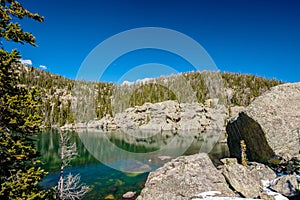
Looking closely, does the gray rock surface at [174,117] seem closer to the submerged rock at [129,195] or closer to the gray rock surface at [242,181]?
the submerged rock at [129,195]

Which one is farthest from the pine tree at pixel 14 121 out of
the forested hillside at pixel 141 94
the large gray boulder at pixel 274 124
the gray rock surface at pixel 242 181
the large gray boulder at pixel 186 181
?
the forested hillside at pixel 141 94

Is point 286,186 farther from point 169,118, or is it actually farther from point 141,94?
point 141,94

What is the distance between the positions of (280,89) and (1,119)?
76.9ft

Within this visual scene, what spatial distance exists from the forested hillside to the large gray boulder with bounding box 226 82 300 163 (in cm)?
13451

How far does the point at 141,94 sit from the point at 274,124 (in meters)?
154

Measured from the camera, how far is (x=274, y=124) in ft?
64.7

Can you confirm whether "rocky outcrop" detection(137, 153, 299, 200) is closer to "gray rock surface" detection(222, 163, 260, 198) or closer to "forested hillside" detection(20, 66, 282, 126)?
"gray rock surface" detection(222, 163, 260, 198)

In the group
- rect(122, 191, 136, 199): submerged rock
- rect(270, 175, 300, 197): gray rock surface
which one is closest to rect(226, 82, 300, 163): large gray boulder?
rect(270, 175, 300, 197): gray rock surface

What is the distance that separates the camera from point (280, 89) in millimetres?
21703

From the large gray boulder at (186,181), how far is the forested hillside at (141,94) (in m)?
135

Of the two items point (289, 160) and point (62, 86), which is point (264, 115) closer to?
Answer: point (289, 160)

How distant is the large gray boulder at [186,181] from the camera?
591 inches

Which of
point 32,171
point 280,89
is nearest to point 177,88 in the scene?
point 280,89

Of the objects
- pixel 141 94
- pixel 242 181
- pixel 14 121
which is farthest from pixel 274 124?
pixel 141 94
